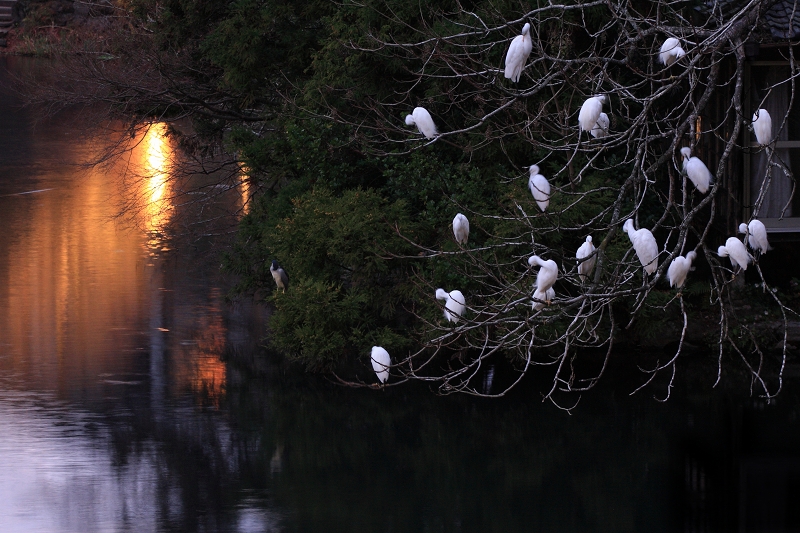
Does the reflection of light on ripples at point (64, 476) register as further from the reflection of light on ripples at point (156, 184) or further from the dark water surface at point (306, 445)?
the reflection of light on ripples at point (156, 184)

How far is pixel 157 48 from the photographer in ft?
49.9

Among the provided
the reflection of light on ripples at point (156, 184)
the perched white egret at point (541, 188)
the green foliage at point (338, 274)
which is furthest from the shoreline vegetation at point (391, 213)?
the reflection of light on ripples at point (156, 184)

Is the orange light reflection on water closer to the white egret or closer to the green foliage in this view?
the green foliage

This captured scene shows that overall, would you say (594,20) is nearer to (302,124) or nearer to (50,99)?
(302,124)

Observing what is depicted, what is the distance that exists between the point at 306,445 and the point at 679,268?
3463 millimetres

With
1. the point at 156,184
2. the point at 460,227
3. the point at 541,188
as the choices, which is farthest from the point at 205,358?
the point at 156,184

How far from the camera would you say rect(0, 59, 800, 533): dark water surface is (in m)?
7.94

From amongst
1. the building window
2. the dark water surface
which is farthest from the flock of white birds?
the building window

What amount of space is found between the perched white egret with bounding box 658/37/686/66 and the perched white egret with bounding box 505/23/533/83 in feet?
3.16

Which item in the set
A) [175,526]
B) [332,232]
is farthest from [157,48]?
[175,526]

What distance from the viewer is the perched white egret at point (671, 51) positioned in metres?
7.65

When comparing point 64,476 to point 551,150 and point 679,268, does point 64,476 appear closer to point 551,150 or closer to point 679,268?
point 679,268

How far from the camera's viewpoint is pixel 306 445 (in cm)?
938

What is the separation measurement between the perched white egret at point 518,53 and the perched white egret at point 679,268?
196 centimetres
